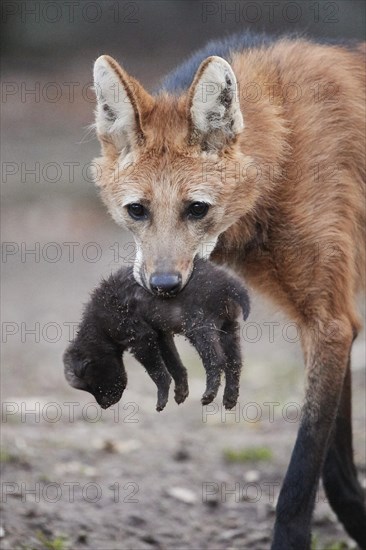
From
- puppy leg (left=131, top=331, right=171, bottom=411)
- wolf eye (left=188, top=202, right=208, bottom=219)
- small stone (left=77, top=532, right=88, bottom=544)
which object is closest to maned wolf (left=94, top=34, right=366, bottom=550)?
wolf eye (left=188, top=202, right=208, bottom=219)

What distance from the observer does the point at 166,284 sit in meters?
3.65

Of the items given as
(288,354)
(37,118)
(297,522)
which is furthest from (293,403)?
(37,118)

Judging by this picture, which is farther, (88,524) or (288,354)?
(288,354)

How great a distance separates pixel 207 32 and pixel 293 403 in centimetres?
818

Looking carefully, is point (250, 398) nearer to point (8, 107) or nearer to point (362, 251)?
point (362, 251)

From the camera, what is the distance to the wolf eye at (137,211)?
4027mm

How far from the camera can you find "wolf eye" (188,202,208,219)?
3996 millimetres

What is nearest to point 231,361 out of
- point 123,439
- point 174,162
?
point 174,162

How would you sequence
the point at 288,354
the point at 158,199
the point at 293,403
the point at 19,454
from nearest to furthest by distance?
1. the point at 158,199
2. the point at 19,454
3. the point at 293,403
4. the point at 288,354

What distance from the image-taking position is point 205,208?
13.2 ft

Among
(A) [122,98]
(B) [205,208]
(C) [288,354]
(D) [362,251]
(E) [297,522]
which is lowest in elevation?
(C) [288,354]

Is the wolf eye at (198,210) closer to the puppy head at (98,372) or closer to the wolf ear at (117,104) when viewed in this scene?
the wolf ear at (117,104)

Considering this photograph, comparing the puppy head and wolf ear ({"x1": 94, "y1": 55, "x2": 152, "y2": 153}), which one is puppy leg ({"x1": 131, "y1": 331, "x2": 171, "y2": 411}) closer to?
the puppy head

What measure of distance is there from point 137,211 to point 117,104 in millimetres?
486
